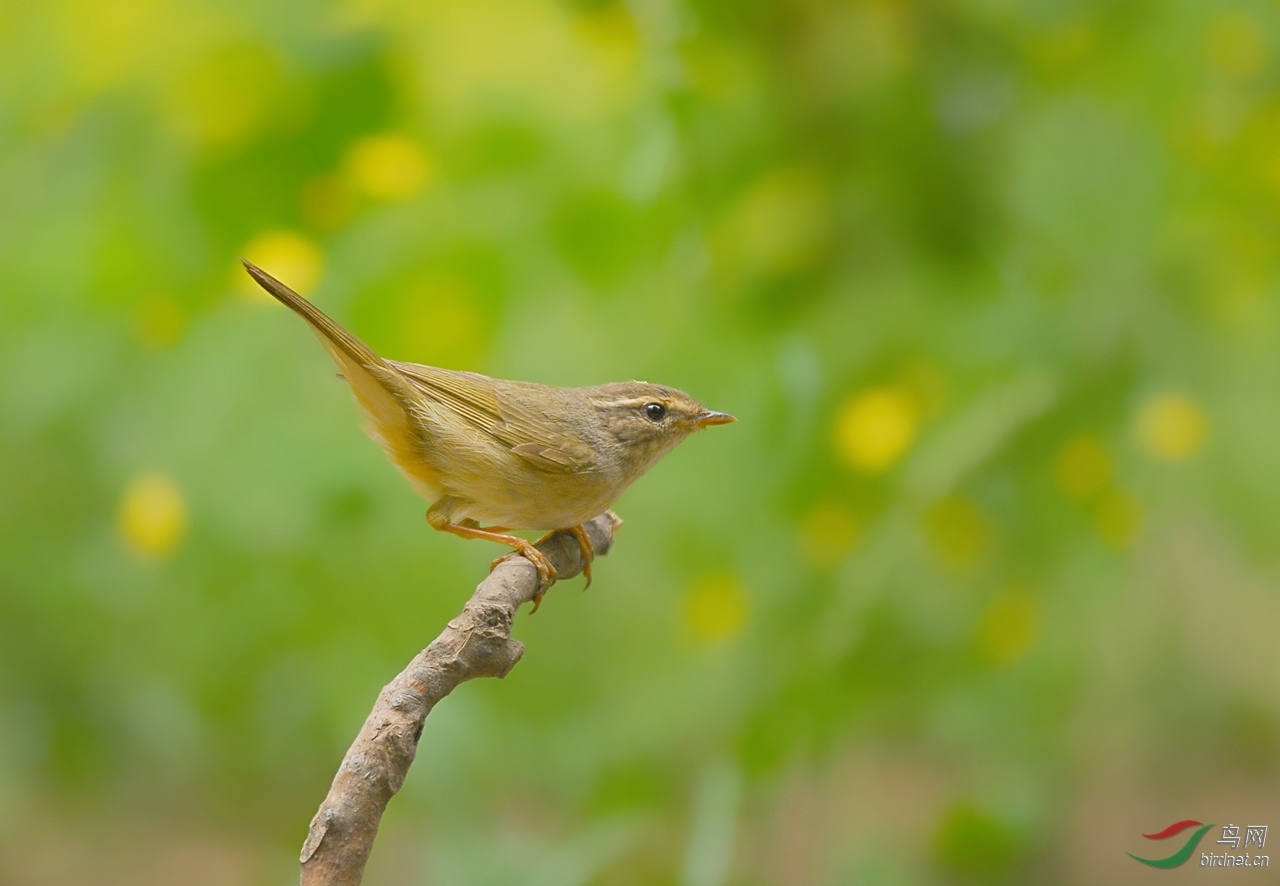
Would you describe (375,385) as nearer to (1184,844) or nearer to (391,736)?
(391,736)

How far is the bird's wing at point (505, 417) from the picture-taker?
Answer: 187cm

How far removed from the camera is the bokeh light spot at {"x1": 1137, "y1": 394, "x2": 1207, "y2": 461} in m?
3.14

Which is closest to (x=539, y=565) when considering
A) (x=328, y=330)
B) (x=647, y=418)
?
(x=647, y=418)

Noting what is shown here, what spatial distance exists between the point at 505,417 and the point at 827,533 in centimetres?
Answer: 151

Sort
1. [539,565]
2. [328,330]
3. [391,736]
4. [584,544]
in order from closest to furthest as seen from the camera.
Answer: [391,736] → [328,330] → [539,565] → [584,544]

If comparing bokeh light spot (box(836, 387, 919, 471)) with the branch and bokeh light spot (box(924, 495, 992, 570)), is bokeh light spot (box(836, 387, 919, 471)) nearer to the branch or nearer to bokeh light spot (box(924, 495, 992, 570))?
bokeh light spot (box(924, 495, 992, 570))

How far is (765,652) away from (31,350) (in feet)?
7.70

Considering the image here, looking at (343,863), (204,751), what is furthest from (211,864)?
(343,863)

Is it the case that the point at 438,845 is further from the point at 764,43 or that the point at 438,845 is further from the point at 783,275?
the point at 764,43

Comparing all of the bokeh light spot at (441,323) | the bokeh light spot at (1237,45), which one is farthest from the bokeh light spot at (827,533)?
the bokeh light spot at (1237,45)

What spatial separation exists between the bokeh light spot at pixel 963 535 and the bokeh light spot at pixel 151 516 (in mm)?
2256

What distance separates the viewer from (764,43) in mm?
3168

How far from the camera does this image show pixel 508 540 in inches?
76.3

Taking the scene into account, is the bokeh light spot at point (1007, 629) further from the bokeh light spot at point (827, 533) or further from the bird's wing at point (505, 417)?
the bird's wing at point (505, 417)
